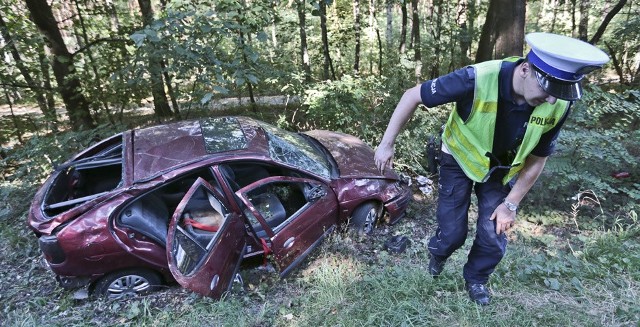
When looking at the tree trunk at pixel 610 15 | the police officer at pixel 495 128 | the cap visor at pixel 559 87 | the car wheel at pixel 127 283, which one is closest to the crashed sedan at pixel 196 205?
the car wheel at pixel 127 283

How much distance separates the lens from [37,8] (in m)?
6.20

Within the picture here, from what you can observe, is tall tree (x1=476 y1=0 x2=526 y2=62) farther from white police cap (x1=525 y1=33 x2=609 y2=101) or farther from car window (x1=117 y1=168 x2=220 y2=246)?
car window (x1=117 y1=168 x2=220 y2=246)

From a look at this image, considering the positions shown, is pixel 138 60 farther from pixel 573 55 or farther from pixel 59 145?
pixel 573 55

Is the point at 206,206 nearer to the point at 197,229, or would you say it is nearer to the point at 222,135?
the point at 197,229

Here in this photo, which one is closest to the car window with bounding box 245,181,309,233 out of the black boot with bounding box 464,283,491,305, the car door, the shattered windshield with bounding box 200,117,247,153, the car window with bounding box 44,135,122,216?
the car door

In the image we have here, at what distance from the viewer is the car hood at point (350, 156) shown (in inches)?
172

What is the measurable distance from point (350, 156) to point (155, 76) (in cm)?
301

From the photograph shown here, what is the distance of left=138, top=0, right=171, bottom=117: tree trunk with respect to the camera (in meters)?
4.99

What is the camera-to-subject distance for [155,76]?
17.0 feet

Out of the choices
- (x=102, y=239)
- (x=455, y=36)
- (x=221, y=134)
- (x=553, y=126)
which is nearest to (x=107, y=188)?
(x=102, y=239)

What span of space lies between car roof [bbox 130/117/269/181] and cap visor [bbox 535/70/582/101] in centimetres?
252

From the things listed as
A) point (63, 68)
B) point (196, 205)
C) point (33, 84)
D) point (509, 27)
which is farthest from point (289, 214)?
point (33, 84)

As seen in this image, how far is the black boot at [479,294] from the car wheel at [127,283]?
2779mm

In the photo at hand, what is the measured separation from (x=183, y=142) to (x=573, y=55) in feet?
10.4
